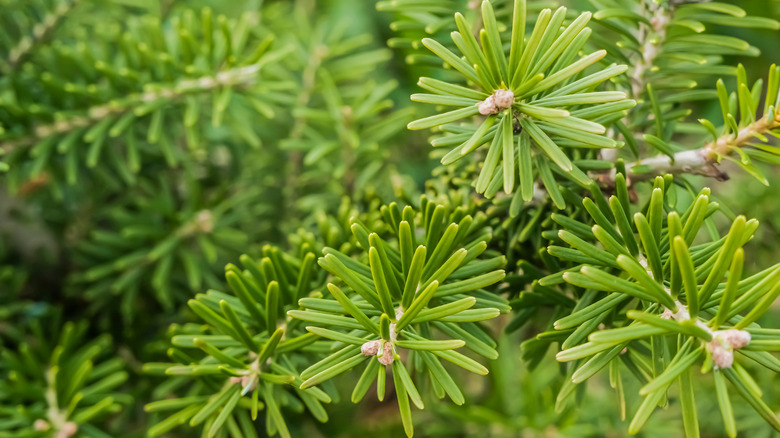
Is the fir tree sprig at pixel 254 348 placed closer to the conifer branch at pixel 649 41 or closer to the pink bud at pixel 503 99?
the pink bud at pixel 503 99

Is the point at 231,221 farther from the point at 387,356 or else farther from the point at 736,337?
the point at 736,337

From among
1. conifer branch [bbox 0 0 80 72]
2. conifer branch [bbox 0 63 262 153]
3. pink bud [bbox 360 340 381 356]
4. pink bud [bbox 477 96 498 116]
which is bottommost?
pink bud [bbox 360 340 381 356]

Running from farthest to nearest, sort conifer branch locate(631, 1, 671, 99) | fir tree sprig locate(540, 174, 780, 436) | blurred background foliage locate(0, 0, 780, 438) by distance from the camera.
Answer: blurred background foliage locate(0, 0, 780, 438) < conifer branch locate(631, 1, 671, 99) < fir tree sprig locate(540, 174, 780, 436)

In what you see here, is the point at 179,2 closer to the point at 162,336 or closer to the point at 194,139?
the point at 194,139

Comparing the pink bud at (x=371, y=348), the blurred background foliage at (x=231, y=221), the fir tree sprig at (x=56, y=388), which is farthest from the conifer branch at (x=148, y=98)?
the pink bud at (x=371, y=348)

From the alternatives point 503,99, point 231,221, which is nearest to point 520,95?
point 503,99

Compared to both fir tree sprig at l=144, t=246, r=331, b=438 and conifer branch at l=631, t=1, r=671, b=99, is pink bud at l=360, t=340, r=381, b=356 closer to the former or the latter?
fir tree sprig at l=144, t=246, r=331, b=438

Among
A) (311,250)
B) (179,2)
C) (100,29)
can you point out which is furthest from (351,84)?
(311,250)

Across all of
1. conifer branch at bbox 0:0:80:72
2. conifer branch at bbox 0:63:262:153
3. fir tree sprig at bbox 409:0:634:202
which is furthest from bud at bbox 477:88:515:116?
conifer branch at bbox 0:0:80:72
